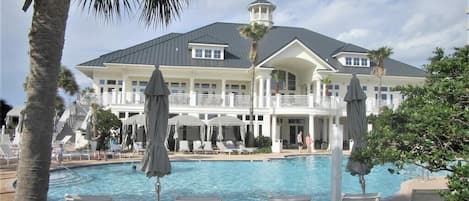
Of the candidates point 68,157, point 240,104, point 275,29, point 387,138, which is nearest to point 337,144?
point 387,138

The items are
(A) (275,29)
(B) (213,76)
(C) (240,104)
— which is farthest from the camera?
(A) (275,29)

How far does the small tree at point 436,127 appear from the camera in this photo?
4711 millimetres

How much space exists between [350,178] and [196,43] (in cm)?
1990

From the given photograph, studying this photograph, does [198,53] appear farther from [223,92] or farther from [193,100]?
[193,100]

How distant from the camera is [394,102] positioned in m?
32.4

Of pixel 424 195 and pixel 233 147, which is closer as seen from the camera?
pixel 424 195

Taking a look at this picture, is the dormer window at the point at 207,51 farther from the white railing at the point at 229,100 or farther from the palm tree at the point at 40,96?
the palm tree at the point at 40,96

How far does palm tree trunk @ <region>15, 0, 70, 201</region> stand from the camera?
4105 mm

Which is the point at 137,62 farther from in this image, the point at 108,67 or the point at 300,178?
the point at 300,178

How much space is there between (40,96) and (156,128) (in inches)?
201

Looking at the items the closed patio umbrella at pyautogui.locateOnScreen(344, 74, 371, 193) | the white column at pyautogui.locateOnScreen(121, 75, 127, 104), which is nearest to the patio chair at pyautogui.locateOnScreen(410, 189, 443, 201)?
the closed patio umbrella at pyautogui.locateOnScreen(344, 74, 371, 193)

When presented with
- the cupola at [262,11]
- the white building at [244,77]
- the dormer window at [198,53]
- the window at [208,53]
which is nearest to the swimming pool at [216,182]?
the white building at [244,77]

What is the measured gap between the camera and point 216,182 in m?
14.4

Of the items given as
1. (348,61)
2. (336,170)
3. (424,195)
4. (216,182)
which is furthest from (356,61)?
(336,170)
